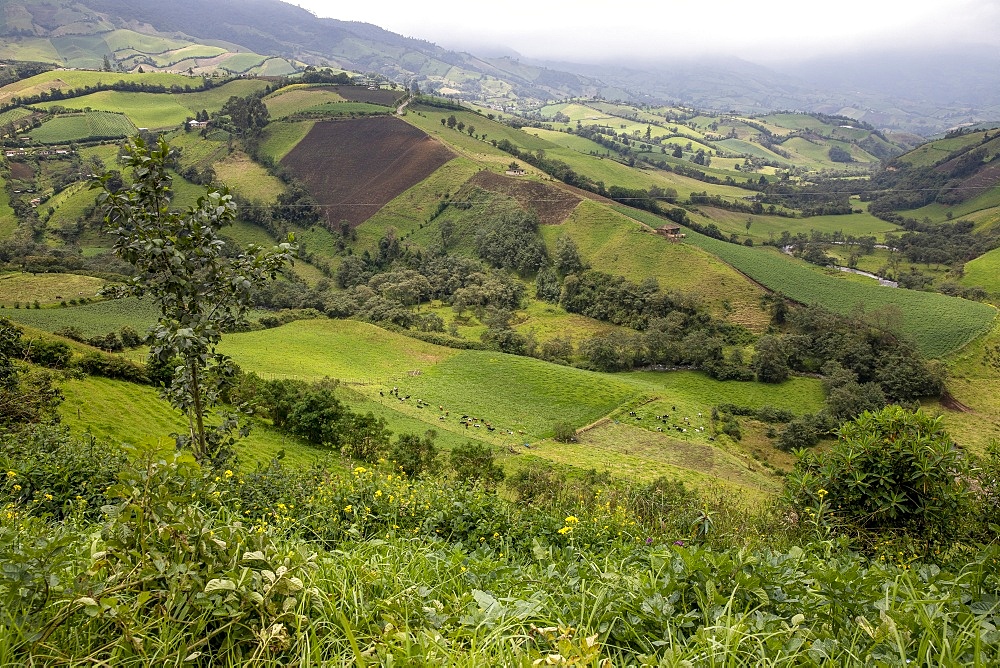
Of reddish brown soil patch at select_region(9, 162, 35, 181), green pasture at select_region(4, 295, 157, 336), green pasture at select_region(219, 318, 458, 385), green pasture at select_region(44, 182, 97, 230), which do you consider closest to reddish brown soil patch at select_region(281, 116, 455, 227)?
green pasture at select_region(44, 182, 97, 230)

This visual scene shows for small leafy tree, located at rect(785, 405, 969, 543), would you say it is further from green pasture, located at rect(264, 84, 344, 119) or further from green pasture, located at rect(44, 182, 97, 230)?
green pasture, located at rect(264, 84, 344, 119)

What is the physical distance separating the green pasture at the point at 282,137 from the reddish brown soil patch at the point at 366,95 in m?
21.0

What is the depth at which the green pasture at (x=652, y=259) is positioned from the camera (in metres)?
67.8

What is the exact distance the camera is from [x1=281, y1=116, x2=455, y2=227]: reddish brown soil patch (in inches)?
3866

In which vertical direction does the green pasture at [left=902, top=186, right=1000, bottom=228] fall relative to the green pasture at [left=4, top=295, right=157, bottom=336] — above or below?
above

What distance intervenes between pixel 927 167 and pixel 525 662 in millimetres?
200980

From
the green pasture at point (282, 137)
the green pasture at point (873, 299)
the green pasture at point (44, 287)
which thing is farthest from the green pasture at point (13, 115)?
the green pasture at point (873, 299)

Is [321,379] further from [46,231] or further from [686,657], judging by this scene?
[46,231]

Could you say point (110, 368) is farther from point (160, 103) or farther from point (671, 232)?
point (160, 103)

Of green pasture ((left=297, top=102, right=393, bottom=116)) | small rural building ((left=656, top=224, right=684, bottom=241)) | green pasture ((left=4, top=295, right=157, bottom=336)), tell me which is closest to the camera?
green pasture ((left=4, top=295, right=157, bottom=336))

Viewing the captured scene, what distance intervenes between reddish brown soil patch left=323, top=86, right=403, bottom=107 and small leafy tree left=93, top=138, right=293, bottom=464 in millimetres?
135421

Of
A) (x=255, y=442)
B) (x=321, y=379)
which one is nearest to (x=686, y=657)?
(x=255, y=442)

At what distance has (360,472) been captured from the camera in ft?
25.1

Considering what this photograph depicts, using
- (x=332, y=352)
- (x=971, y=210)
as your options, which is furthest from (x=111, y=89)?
(x=971, y=210)
